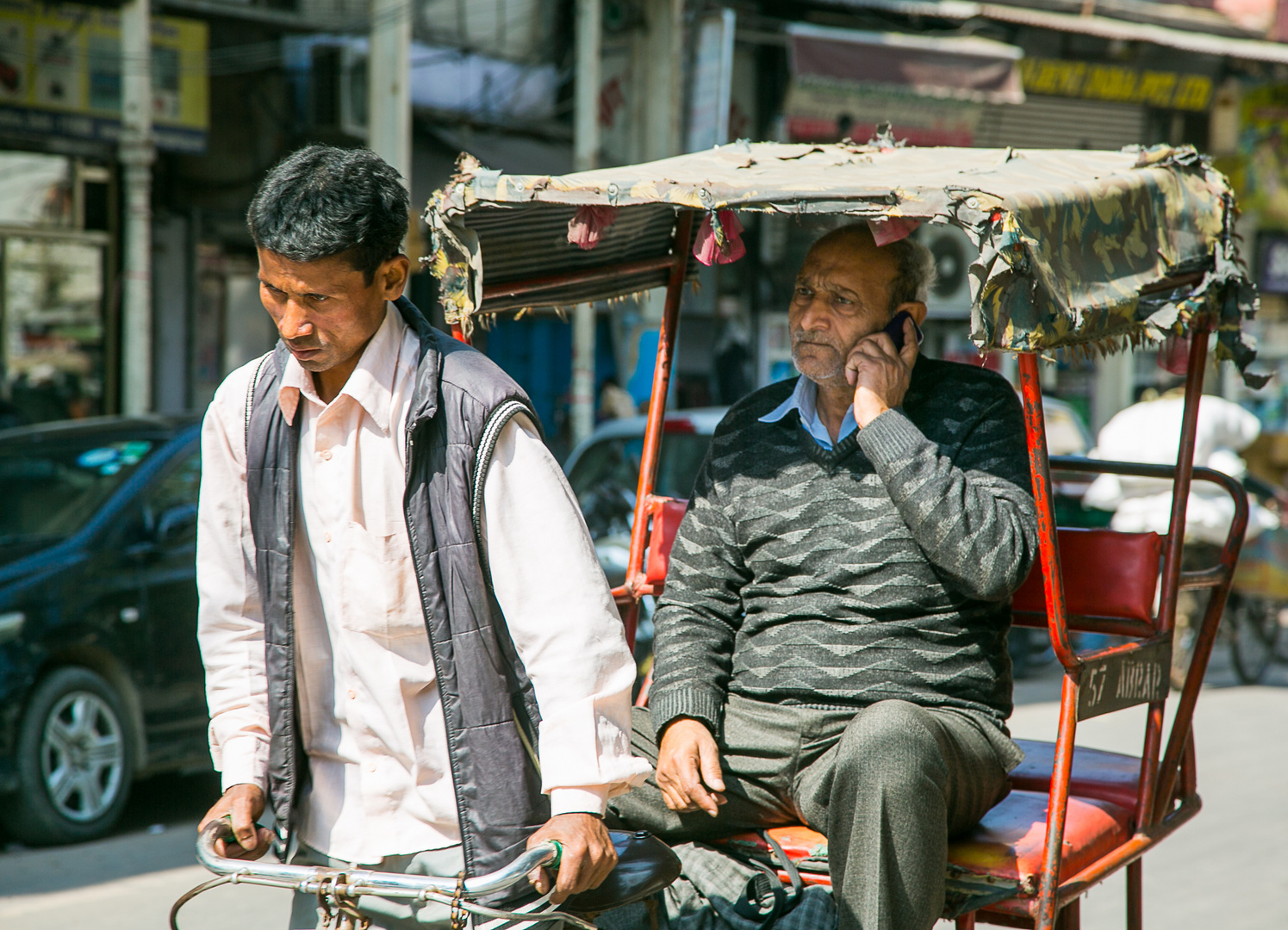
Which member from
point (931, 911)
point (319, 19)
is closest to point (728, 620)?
point (931, 911)

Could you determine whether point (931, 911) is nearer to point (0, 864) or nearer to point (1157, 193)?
point (1157, 193)

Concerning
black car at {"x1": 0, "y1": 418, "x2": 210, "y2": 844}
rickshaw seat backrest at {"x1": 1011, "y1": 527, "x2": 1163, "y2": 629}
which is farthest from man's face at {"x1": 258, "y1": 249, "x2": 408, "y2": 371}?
black car at {"x1": 0, "y1": 418, "x2": 210, "y2": 844}

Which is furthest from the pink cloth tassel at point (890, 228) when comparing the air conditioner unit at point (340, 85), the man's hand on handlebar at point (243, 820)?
the air conditioner unit at point (340, 85)

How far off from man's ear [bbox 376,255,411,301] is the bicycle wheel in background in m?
7.34

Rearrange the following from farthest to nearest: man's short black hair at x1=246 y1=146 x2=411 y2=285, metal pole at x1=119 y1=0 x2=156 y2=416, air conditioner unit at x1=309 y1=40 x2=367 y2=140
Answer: air conditioner unit at x1=309 y1=40 x2=367 y2=140
metal pole at x1=119 y1=0 x2=156 y2=416
man's short black hair at x1=246 y1=146 x2=411 y2=285

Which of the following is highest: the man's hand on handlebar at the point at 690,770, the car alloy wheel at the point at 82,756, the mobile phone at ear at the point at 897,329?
the mobile phone at ear at the point at 897,329

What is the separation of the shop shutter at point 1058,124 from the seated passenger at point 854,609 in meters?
12.4

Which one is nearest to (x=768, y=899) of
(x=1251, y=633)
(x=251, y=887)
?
(x=251, y=887)

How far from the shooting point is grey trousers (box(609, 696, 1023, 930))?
2.42 metres

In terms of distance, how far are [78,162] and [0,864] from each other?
6824 mm

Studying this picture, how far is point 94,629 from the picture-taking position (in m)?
5.02

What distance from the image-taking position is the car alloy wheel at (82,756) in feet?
16.1

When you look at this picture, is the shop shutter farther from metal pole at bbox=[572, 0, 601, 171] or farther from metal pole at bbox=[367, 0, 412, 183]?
metal pole at bbox=[367, 0, 412, 183]

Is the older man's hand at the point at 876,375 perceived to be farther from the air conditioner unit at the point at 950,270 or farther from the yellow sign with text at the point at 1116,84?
the yellow sign with text at the point at 1116,84
